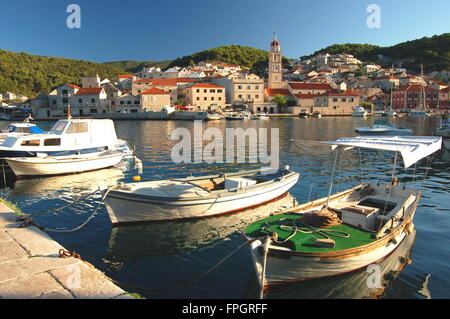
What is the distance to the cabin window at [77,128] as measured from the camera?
66.4ft

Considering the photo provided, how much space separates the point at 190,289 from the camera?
25.4ft

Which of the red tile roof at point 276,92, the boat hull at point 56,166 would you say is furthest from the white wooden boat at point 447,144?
the red tile roof at point 276,92

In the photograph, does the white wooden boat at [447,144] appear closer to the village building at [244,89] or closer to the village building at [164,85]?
the village building at [244,89]

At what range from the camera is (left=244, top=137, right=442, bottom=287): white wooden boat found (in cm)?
723

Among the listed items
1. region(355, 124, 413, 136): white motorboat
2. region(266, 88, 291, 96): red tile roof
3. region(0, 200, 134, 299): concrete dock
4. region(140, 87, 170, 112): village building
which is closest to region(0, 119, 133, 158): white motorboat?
region(0, 200, 134, 299): concrete dock

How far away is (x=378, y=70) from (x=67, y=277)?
165441mm

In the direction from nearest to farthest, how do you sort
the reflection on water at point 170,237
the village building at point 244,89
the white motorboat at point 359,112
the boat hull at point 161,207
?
the reflection on water at point 170,237
the boat hull at point 161,207
the white motorboat at point 359,112
the village building at point 244,89

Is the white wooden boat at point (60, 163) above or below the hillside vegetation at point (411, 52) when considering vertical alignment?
below

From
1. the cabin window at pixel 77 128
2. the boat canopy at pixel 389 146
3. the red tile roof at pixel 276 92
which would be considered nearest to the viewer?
the boat canopy at pixel 389 146

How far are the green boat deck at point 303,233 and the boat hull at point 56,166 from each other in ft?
47.4

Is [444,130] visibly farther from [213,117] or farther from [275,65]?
[275,65]

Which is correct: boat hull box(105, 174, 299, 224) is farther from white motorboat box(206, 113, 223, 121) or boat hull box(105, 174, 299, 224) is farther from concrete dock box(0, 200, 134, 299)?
white motorboat box(206, 113, 223, 121)

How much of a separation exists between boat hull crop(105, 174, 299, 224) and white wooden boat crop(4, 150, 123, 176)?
31.2ft
